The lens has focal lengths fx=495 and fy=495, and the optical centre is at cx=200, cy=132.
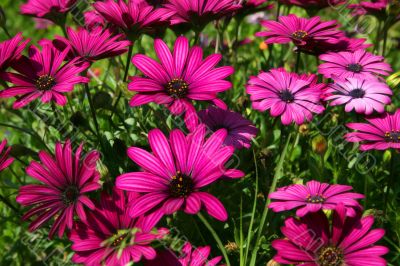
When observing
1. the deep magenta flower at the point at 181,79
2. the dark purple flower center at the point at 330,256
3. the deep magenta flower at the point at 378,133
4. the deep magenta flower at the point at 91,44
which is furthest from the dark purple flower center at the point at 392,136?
the deep magenta flower at the point at 91,44

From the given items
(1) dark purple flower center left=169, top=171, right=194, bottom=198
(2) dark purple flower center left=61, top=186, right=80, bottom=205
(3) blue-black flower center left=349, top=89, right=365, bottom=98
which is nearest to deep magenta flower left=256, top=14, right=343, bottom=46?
(3) blue-black flower center left=349, top=89, right=365, bottom=98

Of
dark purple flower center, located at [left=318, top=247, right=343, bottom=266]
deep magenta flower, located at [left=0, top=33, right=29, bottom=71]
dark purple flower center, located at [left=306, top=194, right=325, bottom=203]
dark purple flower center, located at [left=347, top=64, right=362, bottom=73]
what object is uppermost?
dark purple flower center, located at [left=347, top=64, right=362, bottom=73]

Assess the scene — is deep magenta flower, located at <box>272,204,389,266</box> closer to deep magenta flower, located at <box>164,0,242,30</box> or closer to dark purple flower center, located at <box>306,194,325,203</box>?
dark purple flower center, located at <box>306,194,325,203</box>

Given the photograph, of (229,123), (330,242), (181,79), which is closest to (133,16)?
(181,79)

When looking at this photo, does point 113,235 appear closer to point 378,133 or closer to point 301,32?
point 378,133

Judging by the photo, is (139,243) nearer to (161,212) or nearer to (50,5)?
(161,212)
